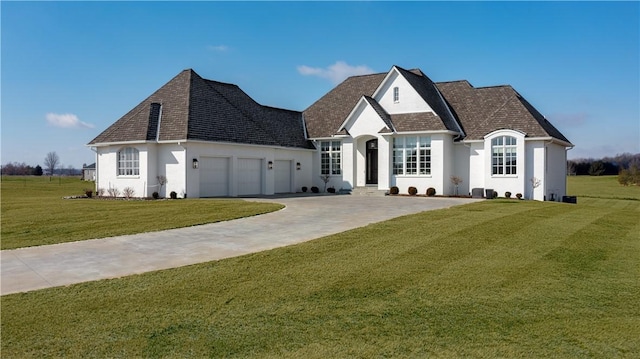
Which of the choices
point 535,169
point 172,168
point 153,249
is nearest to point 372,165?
point 535,169

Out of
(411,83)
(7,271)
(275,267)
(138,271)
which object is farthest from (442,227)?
(411,83)

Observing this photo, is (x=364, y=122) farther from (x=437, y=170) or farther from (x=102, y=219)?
(x=102, y=219)

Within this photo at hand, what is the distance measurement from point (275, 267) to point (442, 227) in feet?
19.0

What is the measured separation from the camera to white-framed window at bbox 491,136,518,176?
2573 cm

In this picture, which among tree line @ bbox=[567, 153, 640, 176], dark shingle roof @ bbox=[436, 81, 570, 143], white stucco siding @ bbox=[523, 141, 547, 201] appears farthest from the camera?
tree line @ bbox=[567, 153, 640, 176]

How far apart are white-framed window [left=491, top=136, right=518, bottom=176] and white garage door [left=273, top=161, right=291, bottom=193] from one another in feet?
43.6

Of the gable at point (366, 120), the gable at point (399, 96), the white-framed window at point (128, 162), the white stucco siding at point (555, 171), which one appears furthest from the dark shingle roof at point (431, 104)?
the white-framed window at point (128, 162)

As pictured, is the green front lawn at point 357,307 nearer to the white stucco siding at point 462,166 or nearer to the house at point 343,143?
the house at point 343,143

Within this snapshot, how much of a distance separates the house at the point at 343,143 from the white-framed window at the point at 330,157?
78 millimetres

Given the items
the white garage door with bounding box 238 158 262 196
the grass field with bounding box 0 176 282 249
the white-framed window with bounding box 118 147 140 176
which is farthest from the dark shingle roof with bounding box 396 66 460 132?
the white-framed window with bounding box 118 147 140 176

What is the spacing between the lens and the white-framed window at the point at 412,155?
2795 centimetres

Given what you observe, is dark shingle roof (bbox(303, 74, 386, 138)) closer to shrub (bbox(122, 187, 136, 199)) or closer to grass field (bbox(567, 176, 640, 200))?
shrub (bbox(122, 187, 136, 199))

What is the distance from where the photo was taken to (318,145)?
32.9 meters

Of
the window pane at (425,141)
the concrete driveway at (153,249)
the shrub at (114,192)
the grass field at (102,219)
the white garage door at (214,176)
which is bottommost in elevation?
the concrete driveway at (153,249)
